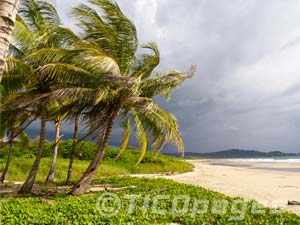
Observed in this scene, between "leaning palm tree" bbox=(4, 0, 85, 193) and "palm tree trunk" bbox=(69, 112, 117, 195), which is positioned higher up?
"leaning palm tree" bbox=(4, 0, 85, 193)

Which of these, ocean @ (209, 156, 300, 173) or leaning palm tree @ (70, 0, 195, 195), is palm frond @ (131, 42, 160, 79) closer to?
leaning palm tree @ (70, 0, 195, 195)

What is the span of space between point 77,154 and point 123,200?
20.8 m

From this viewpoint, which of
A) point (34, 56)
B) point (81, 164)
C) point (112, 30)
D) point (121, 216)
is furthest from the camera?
point (81, 164)

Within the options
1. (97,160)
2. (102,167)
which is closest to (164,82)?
(97,160)

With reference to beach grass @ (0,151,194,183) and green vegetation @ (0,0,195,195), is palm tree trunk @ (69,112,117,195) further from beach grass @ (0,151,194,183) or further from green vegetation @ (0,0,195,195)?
beach grass @ (0,151,194,183)

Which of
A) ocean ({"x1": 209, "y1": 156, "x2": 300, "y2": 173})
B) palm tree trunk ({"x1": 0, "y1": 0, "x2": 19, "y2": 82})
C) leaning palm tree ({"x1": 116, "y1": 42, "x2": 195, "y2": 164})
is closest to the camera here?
palm tree trunk ({"x1": 0, "y1": 0, "x2": 19, "y2": 82})

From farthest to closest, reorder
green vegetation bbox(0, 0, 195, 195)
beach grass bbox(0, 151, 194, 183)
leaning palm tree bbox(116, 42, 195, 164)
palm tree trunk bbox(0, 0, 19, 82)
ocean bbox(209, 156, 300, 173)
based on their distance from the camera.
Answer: ocean bbox(209, 156, 300, 173) < beach grass bbox(0, 151, 194, 183) < leaning palm tree bbox(116, 42, 195, 164) < green vegetation bbox(0, 0, 195, 195) < palm tree trunk bbox(0, 0, 19, 82)

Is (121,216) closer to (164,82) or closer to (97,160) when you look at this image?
(97,160)

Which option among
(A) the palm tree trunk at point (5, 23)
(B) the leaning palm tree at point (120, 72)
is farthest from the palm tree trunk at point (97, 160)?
(A) the palm tree trunk at point (5, 23)

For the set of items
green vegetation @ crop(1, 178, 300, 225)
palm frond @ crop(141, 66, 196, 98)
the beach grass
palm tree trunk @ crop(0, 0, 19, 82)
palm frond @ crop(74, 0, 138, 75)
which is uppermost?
palm frond @ crop(74, 0, 138, 75)

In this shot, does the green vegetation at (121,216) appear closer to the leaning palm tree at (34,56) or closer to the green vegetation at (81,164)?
the leaning palm tree at (34,56)

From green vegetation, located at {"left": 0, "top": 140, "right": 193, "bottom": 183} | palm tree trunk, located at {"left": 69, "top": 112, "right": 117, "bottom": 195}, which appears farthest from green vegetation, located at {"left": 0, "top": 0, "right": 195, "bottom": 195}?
green vegetation, located at {"left": 0, "top": 140, "right": 193, "bottom": 183}

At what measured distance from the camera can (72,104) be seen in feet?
39.3

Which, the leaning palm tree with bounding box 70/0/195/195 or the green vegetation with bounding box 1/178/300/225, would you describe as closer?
the green vegetation with bounding box 1/178/300/225
